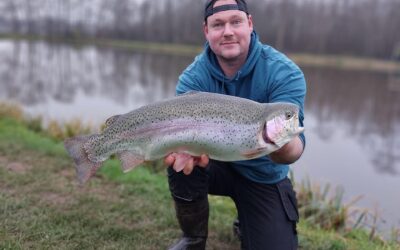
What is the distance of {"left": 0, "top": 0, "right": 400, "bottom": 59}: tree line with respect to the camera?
65000 millimetres

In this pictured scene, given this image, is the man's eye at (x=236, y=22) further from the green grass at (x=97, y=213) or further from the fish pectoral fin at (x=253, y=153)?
the green grass at (x=97, y=213)

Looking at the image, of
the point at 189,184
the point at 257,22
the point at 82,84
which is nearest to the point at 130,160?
the point at 189,184

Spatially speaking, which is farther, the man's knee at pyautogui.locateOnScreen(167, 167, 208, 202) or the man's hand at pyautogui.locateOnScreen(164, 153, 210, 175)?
the man's knee at pyautogui.locateOnScreen(167, 167, 208, 202)

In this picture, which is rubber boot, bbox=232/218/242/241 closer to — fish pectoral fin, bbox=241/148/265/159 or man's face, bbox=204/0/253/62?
fish pectoral fin, bbox=241/148/265/159

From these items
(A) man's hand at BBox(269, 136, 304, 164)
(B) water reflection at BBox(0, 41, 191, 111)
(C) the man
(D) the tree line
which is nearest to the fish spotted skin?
(A) man's hand at BBox(269, 136, 304, 164)

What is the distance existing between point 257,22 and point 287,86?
228ft

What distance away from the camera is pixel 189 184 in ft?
11.9

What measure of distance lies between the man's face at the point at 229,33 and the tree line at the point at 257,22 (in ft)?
191

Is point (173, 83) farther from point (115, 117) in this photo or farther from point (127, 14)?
point (127, 14)

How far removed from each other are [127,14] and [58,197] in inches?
3524

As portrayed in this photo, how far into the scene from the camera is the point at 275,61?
3535 millimetres

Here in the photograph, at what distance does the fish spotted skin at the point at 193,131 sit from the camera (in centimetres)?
280

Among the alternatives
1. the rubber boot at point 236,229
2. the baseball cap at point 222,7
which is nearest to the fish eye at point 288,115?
the baseball cap at point 222,7

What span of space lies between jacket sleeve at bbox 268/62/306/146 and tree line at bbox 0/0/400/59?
58312 mm
